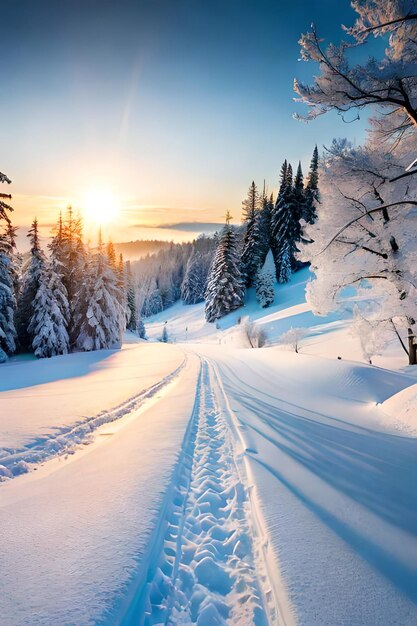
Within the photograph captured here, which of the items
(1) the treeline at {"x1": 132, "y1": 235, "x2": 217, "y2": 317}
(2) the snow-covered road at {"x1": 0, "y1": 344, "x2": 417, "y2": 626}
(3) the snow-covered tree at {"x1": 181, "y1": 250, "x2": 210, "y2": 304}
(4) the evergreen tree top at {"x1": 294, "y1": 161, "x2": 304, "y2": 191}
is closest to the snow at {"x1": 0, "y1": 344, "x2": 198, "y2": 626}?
(2) the snow-covered road at {"x1": 0, "y1": 344, "x2": 417, "y2": 626}

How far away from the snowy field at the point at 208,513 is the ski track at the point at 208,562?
14 millimetres

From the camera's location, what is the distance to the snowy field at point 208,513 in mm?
2227

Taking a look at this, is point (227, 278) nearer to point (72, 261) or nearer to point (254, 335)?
point (254, 335)

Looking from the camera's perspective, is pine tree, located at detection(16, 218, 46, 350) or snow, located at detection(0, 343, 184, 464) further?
pine tree, located at detection(16, 218, 46, 350)

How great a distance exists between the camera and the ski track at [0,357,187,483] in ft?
15.3

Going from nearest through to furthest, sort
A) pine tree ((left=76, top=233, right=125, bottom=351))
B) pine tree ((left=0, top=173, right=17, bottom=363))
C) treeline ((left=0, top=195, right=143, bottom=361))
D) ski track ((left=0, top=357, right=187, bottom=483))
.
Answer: ski track ((left=0, top=357, right=187, bottom=483)) → pine tree ((left=0, top=173, right=17, bottom=363)) → treeline ((left=0, top=195, right=143, bottom=361)) → pine tree ((left=76, top=233, right=125, bottom=351))

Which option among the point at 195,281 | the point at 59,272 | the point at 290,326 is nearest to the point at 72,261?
the point at 59,272

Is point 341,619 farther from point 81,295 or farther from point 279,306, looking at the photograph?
point 279,306

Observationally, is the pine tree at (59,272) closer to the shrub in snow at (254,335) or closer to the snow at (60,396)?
the snow at (60,396)

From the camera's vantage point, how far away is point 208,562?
276 cm

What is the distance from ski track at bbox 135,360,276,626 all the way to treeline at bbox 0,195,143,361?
20542 millimetres

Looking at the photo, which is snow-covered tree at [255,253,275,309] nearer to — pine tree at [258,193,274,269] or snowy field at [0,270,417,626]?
pine tree at [258,193,274,269]

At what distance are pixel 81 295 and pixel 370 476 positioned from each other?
91.6 ft

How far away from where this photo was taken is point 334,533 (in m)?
3.04
